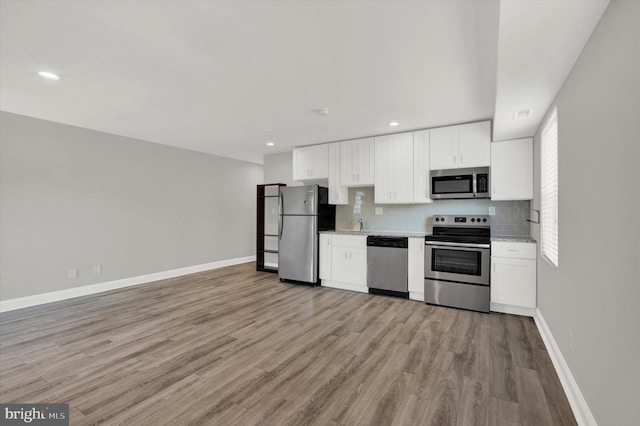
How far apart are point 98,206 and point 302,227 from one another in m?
3.33

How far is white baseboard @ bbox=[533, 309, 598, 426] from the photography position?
1660mm

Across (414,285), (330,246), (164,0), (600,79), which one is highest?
(164,0)

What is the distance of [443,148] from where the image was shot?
13.5 feet

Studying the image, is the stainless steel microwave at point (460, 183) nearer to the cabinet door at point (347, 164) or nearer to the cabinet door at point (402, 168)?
the cabinet door at point (402, 168)

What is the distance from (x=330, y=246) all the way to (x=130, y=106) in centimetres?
340

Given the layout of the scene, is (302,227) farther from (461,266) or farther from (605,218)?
(605,218)

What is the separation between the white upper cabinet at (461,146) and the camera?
3.87 metres

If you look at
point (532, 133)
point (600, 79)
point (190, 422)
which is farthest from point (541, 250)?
point (190, 422)

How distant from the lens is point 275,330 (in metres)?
3.13

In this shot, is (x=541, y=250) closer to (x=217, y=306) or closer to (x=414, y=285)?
(x=414, y=285)

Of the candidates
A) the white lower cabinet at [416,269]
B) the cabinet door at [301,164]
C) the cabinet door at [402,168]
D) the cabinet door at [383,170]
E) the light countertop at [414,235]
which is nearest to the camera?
the light countertop at [414,235]

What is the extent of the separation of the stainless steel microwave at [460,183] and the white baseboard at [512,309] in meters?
1.39

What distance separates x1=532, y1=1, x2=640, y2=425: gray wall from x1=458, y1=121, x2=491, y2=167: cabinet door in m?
1.72

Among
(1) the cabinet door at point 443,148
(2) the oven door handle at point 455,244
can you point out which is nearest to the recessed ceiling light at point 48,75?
(1) the cabinet door at point 443,148
